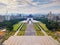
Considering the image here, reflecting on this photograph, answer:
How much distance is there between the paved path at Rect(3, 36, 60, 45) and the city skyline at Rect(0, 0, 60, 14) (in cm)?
65

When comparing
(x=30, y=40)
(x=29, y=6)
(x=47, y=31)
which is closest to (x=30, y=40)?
(x=30, y=40)

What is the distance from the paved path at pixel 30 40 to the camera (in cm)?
376

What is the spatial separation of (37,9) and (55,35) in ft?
2.61

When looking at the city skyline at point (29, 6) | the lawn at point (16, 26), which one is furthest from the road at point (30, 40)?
the city skyline at point (29, 6)

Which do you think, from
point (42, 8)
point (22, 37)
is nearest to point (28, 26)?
point (22, 37)

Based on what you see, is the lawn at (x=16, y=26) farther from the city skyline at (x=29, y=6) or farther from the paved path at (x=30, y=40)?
the city skyline at (x=29, y=6)

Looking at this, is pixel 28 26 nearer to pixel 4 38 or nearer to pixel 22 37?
pixel 22 37

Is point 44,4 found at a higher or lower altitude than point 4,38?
higher

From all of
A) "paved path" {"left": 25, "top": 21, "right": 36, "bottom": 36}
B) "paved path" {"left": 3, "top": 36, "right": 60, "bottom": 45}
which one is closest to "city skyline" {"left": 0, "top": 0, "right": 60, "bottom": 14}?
"paved path" {"left": 25, "top": 21, "right": 36, "bottom": 36}

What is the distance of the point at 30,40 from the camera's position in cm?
381

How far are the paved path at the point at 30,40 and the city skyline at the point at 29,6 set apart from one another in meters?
0.65

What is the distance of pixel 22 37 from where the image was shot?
151 inches

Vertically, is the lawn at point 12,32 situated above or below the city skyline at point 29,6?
below

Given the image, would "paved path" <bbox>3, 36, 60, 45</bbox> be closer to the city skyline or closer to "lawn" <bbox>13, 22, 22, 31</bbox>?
"lawn" <bbox>13, 22, 22, 31</bbox>
